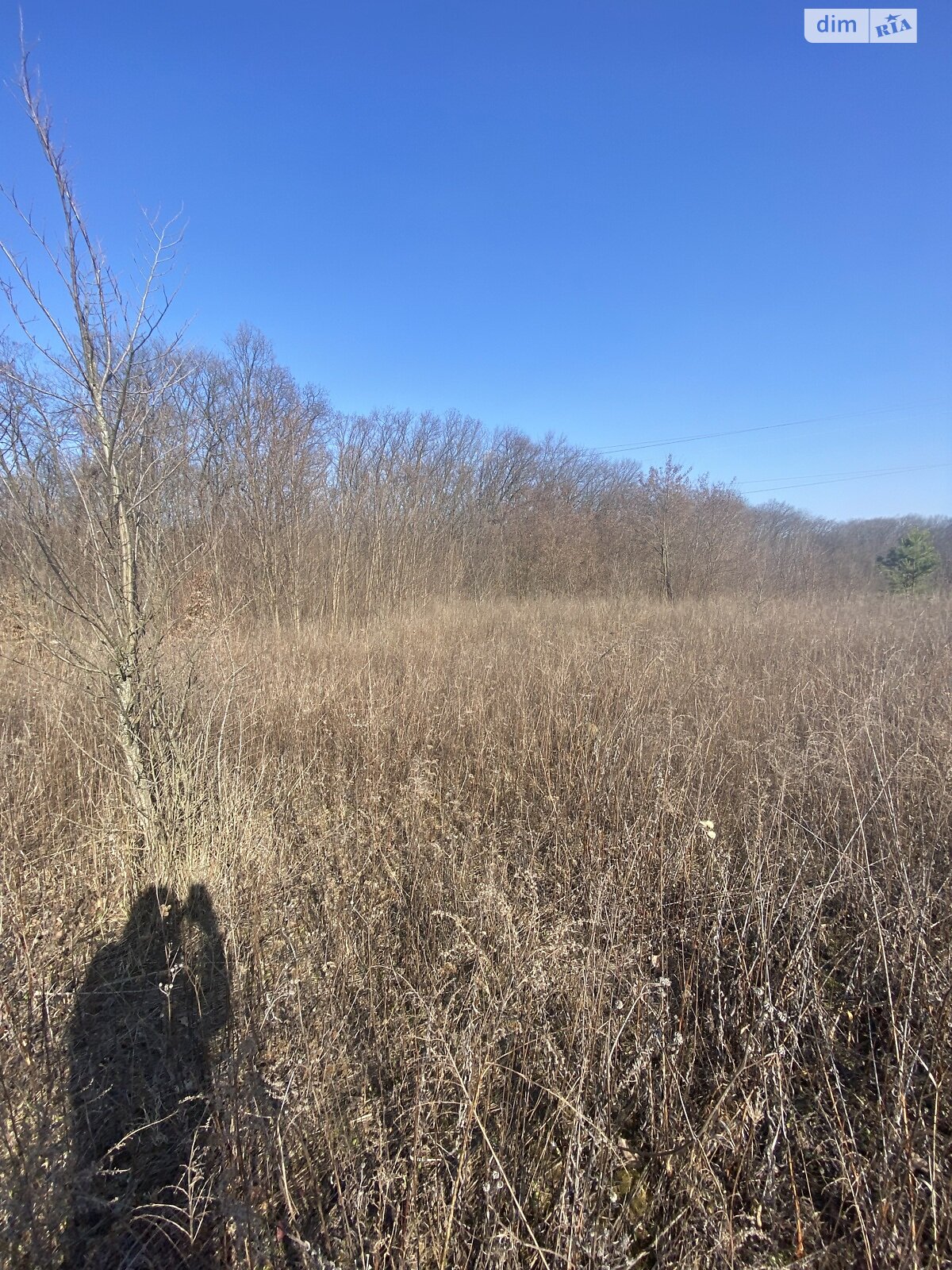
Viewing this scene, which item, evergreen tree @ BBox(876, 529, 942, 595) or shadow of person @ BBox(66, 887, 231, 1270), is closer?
shadow of person @ BBox(66, 887, 231, 1270)

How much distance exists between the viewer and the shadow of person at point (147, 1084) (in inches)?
48.7

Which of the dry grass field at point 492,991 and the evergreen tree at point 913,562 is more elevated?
the evergreen tree at point 913,562

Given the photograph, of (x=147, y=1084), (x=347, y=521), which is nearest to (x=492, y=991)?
(x=147, y=1084)

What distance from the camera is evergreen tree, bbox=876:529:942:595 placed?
62.4 feet

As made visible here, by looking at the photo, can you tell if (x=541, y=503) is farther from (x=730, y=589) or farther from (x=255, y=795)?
(x=255, y=795)

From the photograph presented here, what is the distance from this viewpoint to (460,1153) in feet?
4.24

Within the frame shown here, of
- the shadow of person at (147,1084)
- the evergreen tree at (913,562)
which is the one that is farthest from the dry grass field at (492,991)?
the evergreen tree at (913,562)

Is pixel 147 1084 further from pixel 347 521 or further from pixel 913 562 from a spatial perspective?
pixel 913 562

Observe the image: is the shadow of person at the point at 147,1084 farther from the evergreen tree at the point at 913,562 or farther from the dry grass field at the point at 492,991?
the evergreen tree at the point at 913,562

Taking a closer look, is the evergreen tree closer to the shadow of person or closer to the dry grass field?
the dry grass field

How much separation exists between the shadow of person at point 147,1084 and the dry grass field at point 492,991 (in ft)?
0.05

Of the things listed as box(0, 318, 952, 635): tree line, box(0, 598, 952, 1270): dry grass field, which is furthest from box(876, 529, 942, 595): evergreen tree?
box(0, 598, 952, 1270): dry grass field

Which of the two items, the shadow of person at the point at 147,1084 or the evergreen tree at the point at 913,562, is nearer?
the shadow of person at the point at 147,1084

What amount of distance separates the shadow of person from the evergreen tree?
23.0 metres
